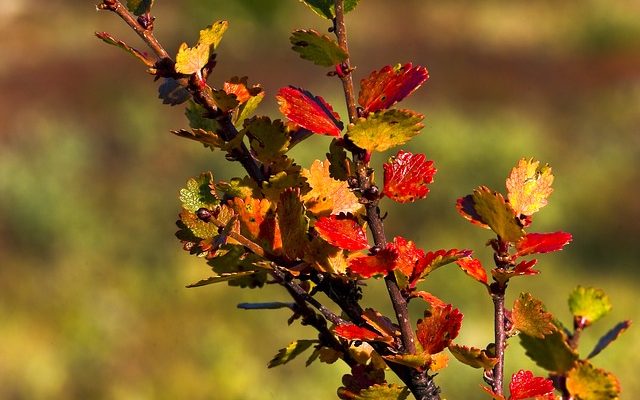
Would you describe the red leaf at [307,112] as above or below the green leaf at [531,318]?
above

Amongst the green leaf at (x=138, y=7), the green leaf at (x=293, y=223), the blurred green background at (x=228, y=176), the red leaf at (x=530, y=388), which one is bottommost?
the red leaf at (x=530, y=388)

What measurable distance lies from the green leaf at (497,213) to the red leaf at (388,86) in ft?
0.28

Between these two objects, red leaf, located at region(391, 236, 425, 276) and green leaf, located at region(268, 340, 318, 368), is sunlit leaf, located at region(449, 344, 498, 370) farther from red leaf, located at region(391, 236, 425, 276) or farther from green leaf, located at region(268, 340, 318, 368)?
green leaf, located at region(268, 340, 318, 368)

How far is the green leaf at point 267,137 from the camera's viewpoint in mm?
752

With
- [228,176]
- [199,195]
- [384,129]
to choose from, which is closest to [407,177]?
[384,129]

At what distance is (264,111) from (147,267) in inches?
97.6

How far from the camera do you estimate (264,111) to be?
657 centimetres

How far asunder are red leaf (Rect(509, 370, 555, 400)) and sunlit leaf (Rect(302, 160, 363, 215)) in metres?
0.18

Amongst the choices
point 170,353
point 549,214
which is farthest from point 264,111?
point 170,353

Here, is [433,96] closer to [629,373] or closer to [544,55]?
[544,55]

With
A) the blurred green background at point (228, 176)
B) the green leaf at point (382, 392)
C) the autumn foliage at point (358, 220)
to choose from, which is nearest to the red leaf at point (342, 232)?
the autumn foliage at point (358, 220)

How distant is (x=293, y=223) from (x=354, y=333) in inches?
3.6

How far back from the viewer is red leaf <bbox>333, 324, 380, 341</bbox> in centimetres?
69

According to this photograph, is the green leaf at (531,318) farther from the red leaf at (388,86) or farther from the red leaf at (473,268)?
the red leaf at (388,86)
